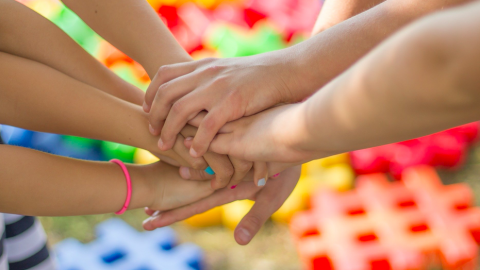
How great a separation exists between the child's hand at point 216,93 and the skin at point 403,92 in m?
0.16

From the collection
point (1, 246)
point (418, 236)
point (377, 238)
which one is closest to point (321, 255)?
point (377, 238)

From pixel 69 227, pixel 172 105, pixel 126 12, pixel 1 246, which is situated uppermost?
pixel 126 12

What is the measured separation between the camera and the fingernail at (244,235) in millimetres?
826

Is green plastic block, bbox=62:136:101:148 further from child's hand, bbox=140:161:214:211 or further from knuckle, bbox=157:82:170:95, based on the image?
knuckle, bbox=157:82:170:95

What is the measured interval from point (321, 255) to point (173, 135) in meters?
0.58

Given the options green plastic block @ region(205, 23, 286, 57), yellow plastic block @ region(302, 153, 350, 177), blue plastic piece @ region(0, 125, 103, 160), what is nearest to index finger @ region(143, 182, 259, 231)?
yellow plastic block @ region(302, 153, 350, 177)

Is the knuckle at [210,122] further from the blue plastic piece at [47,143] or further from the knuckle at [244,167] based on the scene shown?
the blue plastic piece at [47,143]

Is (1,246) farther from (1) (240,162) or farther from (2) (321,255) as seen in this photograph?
(2) (321,255)

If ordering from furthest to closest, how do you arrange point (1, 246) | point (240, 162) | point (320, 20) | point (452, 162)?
point (452, 162)
point (320, 20)
point (240, 162)
point (1, 246)

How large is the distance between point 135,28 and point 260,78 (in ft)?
0.99

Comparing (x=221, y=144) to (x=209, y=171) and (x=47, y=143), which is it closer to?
(x=209, y=171)

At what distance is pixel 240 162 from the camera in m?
0.79

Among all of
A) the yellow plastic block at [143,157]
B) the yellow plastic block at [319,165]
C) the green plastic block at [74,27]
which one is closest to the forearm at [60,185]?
the yellow plastic block at [143,157]

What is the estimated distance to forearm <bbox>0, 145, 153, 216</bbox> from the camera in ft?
2.19
